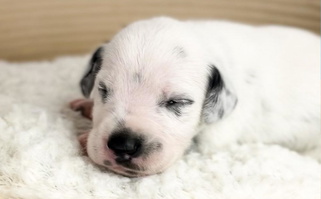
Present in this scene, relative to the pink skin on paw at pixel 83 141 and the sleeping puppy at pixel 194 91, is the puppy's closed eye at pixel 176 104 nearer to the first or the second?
the sleeping puppy at pixel 194 91

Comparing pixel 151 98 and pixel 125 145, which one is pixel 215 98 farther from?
pixel 125 145

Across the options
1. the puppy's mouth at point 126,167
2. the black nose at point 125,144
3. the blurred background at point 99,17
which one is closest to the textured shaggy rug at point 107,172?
the puppy's mouth at point 126,167

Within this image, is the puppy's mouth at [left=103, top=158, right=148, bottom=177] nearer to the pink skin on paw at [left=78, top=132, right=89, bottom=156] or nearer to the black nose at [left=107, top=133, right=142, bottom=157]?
the black nose at [left=107, top=133, right=142, bottom=157]

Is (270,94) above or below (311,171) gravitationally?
above

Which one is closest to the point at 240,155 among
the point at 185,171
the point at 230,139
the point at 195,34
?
the point at 230,139

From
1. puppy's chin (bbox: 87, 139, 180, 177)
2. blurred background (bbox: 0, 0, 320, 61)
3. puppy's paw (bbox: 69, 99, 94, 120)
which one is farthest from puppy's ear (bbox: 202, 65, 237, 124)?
blurred background (bbox: 0, 0, 320, 61)

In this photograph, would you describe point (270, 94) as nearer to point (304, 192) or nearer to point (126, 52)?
point (304, 192)

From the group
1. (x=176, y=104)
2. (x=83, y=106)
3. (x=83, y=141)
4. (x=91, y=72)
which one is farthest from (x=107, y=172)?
(x=83, y=106)

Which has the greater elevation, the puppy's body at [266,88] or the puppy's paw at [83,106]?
the puppy's body at [266,88]
